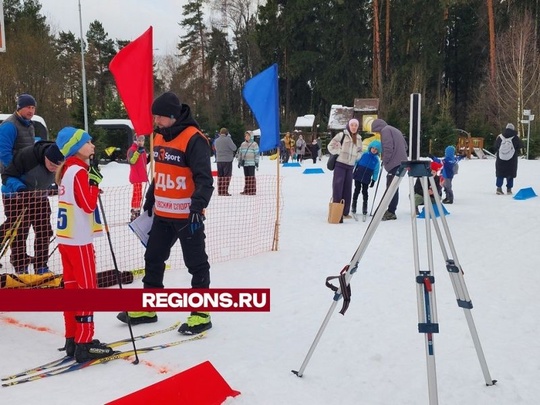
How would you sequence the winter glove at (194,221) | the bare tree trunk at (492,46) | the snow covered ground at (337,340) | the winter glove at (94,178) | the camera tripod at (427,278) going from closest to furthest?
the camera tripod at (427,278), the snow covered ground at (337,340), the winter glove at (94,178), the winter glove at (194,221), the bare tree trunk at (492,46)

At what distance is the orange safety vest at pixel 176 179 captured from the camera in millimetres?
4043

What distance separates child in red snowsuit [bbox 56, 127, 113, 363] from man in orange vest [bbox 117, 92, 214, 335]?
63 cm

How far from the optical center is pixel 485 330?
421 cm

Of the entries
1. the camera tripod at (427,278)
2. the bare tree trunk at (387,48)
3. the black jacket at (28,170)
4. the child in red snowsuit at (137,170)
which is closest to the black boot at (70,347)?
the camera tripod at (427,278)

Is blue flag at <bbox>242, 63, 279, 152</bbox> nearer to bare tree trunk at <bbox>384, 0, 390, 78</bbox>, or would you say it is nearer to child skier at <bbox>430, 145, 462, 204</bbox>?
child skier at <bbox>430, 145, 462, 204</bbox>

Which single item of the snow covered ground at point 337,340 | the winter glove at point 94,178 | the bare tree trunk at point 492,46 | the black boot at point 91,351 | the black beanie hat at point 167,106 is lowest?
the snow covered ground at point 337,340

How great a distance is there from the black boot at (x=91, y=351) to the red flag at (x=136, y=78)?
2738mm

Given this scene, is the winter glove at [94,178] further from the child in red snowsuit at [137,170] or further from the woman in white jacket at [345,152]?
the woman in white jacket at [345,152]

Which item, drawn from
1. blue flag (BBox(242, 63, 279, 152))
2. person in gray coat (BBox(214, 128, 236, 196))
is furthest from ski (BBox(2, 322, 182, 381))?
person in gray coat (BBox(214, 128, 236, 196))

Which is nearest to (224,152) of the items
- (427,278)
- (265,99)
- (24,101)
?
(265,99)

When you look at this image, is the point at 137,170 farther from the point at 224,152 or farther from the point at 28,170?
the point at 28,170

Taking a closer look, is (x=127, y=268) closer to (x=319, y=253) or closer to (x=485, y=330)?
(x=319, y=253)

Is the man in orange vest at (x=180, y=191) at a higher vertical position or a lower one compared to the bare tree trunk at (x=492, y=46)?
lower

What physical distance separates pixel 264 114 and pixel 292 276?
225 centimetres
